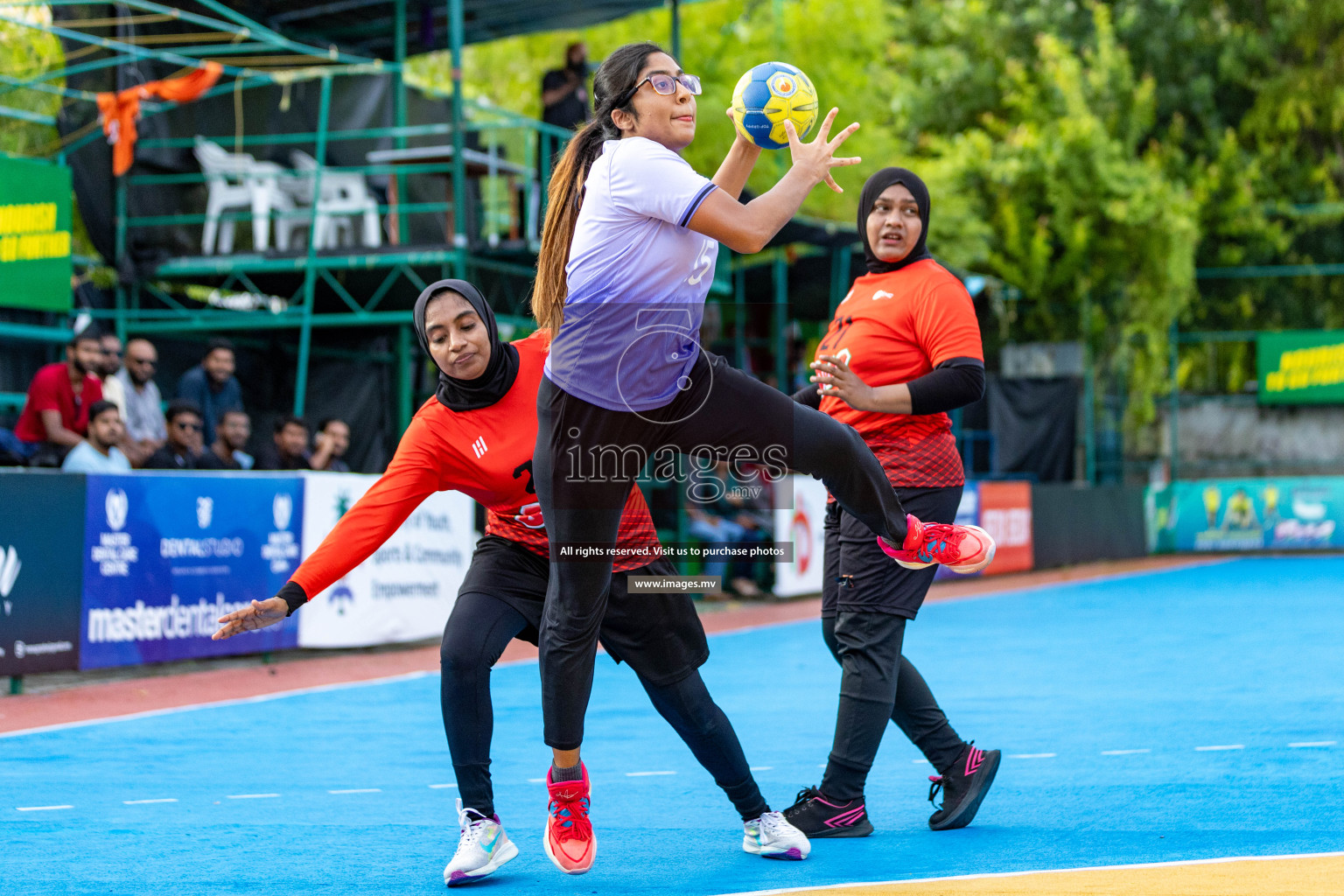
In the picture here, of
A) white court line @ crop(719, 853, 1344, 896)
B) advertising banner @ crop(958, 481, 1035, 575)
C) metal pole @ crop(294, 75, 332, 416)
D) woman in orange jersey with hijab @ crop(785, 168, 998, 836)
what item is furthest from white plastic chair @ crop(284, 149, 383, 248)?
white court line @ crop(719, 853, 1344, 896)

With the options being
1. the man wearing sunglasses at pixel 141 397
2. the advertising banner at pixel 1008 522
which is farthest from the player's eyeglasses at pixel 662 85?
the advertising banner at pixel 1008 522

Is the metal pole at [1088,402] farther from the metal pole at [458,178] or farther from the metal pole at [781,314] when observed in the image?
the metal pole at [458,178]

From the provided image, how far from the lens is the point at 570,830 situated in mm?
4191

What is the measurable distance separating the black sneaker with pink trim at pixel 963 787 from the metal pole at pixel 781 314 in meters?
12.8

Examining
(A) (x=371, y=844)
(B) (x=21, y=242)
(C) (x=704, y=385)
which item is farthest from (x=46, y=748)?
(B) (x=21, y=242)

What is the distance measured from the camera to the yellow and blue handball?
414 centimetres

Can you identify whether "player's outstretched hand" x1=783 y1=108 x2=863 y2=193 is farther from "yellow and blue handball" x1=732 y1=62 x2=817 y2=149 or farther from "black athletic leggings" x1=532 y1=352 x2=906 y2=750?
"black athletic leggings" x1=532 y1=352 x2=906 y2=750

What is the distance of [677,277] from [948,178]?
991 inches

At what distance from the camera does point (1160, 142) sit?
103ft

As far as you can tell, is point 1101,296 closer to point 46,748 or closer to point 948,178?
point 948,178

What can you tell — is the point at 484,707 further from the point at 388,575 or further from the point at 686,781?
the point at 388,575

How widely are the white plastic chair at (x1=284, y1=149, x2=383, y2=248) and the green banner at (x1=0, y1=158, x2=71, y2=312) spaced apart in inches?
123

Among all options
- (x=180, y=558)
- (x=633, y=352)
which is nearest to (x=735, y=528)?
(x=180, y=558)

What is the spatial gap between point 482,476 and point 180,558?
642 cm
